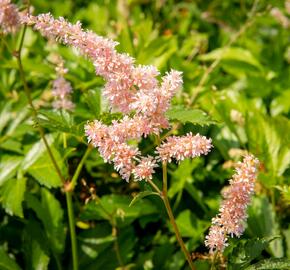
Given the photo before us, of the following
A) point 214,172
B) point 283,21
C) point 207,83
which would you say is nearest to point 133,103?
point 214,172

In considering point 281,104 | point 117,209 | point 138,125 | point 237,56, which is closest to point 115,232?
point 117,209

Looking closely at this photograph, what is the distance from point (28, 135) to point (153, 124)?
1182 millimetres

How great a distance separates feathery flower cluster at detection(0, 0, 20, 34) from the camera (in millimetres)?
1611

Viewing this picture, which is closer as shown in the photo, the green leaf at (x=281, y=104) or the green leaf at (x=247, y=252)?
the green leaf at (x=247, y=252)

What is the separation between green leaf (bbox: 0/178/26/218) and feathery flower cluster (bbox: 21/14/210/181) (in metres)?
0.65

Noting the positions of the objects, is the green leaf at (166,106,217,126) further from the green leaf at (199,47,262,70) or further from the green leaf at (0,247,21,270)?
the green leaf at (199,47,262,70)

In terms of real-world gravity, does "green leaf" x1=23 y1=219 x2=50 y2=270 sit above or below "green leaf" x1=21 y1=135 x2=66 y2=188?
below

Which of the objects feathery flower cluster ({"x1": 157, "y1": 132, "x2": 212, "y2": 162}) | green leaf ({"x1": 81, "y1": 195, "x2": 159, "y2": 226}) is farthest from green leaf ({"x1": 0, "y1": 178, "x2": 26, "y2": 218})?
feathery flower cluster ({"x1": 157, "y1": 132, "x2": 212, "y2": 162})

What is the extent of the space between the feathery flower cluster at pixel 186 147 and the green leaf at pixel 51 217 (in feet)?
2.77

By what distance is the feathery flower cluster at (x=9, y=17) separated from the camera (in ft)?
5.29

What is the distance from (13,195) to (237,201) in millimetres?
897

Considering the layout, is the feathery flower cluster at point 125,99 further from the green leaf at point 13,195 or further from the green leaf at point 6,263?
the green leaf at point 6,263

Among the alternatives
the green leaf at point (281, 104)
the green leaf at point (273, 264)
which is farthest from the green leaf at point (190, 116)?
the green leaf at point (281, 104)

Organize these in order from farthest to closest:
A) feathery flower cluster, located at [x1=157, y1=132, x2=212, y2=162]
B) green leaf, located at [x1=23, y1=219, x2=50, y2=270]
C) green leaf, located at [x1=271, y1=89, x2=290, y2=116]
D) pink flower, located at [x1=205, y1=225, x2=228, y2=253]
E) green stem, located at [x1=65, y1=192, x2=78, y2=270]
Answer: green leaf, located at [x1=271, y1=89, x2=290, y2=116], green leaf, located at [x1=23, y1=219, x2=50, y2=270], green stem, located at [x1=65, y1=192, x2=78, y2=270], pink flower, located at [x1=205, y1=225, x2=228, y2=253], feathery flower cluster, located at [x1=157, y1=132, x2=212, y2=162]
